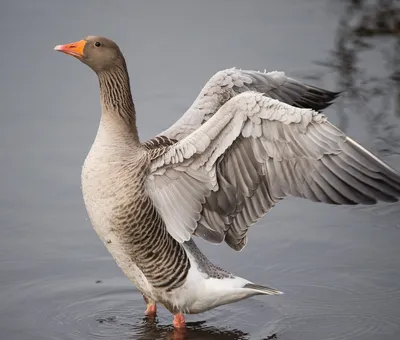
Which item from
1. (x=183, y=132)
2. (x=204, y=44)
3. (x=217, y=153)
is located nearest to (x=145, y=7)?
(x=204, y=44)

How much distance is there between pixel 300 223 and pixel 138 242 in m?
1.96

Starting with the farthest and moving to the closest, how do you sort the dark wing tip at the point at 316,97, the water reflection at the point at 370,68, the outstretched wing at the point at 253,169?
1. the water reflection at the point at 370,68
2. the dark wing tip at the point at 316,97
3. the outstretched wing at the point at 253,169

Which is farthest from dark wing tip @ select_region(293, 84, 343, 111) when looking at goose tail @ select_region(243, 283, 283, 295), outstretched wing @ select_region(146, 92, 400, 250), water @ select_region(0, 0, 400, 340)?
goose tail @ select_region(243, 283, 283, 295)

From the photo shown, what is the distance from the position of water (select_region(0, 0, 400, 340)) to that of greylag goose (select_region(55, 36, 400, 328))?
0.43m

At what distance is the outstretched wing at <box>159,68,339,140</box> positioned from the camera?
7980mm

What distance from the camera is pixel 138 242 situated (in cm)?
Result: 740

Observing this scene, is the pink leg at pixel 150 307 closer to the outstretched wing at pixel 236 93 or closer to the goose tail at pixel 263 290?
the goose tail at pixel 263 290

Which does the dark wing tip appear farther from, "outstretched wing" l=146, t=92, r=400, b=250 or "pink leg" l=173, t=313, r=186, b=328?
"pink leg" l=173, t=313, r=186, b=328

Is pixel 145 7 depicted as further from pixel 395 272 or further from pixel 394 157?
pixel 395 272

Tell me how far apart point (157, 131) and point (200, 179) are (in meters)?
2.91

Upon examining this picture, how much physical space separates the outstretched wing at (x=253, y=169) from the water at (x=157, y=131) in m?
0.86

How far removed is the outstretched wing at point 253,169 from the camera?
6.85 m

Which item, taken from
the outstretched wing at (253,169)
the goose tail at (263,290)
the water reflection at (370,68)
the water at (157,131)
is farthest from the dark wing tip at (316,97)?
the goose tail at (263,290)

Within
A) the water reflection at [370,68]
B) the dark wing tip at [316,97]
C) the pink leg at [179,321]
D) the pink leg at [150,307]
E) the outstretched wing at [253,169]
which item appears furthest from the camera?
the water reflection at [370,68]
